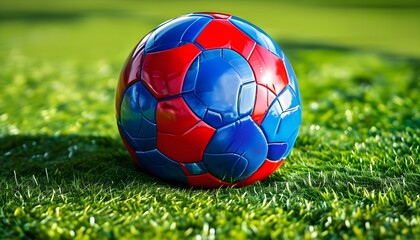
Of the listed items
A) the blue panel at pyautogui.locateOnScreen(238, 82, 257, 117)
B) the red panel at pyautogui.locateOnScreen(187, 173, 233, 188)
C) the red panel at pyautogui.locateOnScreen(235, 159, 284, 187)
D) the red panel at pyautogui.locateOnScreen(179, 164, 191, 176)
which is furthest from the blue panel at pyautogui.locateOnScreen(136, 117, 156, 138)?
the red panel at pyautogui.locateOnScreen(235, 159, 284, 187)

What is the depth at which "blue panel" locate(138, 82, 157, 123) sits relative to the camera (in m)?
3.55

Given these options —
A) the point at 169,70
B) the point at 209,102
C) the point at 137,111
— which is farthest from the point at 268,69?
the point at 137,111

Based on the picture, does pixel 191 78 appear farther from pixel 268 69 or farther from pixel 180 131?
pixel 268 69

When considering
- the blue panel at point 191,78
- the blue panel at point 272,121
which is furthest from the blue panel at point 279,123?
the blue panel at point 191,78

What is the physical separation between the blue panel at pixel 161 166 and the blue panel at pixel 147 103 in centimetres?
24

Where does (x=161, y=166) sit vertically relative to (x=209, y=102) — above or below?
below

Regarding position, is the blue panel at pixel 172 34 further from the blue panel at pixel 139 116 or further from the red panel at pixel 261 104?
the red panel at pixel 261 104

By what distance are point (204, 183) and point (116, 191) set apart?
573mm

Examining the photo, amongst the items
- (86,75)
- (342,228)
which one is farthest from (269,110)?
(86,75)

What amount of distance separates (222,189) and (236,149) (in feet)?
1.19

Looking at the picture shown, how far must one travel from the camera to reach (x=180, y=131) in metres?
3.50

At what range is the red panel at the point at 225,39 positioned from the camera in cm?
355

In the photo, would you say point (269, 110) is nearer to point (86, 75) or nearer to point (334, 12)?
point (86, 75)

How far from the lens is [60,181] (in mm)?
3930
